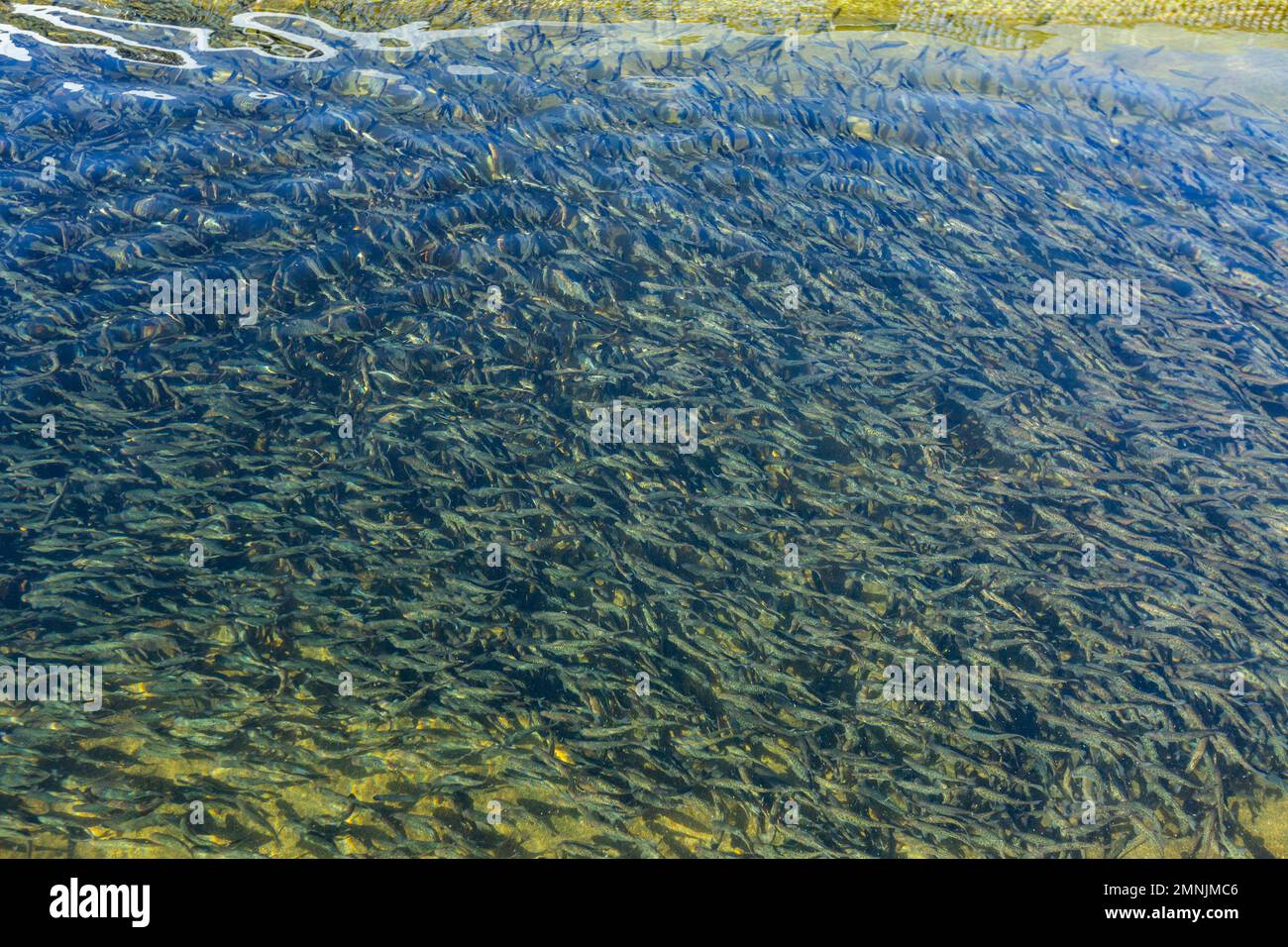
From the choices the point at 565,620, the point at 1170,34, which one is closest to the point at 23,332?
the point at 565,620

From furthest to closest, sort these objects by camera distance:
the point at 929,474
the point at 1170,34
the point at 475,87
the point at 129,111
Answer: the point at 1170,34, the point at 475,87, the point at 129,111, the point at 929,474

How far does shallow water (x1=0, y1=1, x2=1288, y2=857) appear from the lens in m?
5.24

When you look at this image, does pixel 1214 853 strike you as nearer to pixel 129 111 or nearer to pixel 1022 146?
pixel 1022 146

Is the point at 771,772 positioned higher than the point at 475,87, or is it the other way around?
the point at 475,87

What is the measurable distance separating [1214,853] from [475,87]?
8179 millimetres

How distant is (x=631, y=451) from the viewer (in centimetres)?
686

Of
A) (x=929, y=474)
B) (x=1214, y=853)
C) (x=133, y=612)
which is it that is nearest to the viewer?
(x=1214, y=853)

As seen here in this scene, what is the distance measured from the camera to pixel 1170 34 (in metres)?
11.1

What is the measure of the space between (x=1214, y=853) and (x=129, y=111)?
30.9 feet

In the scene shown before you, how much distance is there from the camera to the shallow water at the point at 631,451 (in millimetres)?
5238

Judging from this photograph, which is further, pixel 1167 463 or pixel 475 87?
pixel 475 87

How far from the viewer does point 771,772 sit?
5277 mm

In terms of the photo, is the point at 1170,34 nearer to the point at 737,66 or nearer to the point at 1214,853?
the point at 737,66

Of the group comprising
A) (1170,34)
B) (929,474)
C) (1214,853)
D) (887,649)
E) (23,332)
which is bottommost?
(1214,853)
